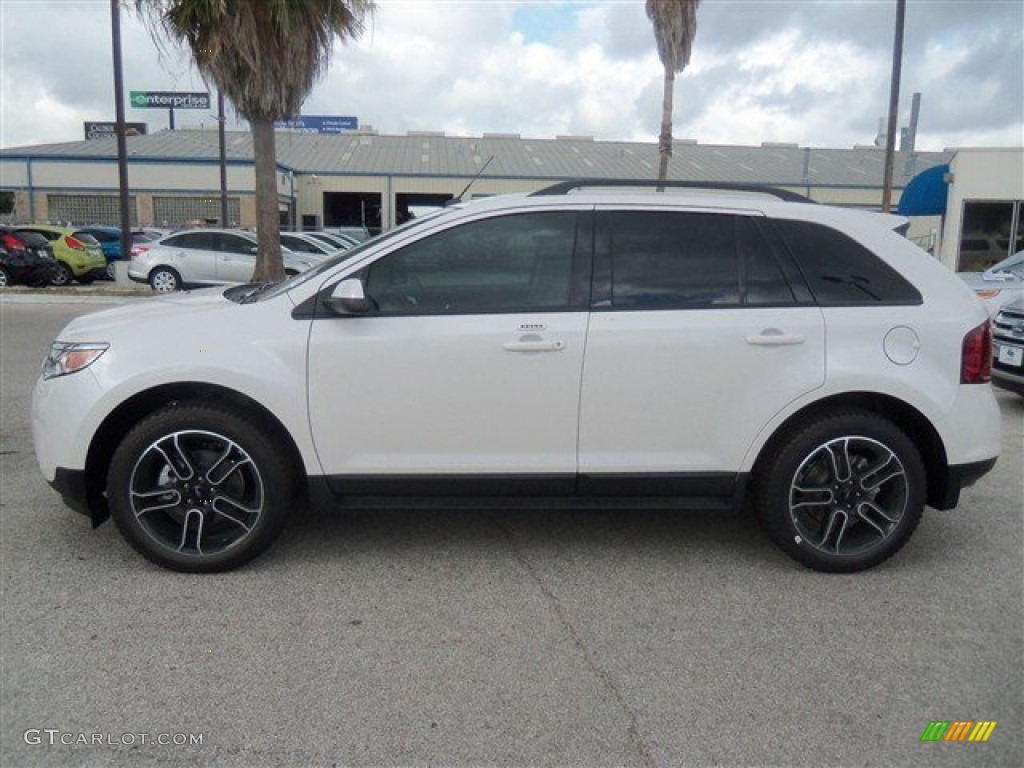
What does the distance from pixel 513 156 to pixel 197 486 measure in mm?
46718

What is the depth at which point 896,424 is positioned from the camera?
13.2ft

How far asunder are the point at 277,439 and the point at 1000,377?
702 centimetres

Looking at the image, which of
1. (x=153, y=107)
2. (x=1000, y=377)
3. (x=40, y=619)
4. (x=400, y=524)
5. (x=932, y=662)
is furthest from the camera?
(x=153, y=107)

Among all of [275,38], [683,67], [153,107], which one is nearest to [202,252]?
[275,38]

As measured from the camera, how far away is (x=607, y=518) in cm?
475

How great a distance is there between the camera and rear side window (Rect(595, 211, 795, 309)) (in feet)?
12.7

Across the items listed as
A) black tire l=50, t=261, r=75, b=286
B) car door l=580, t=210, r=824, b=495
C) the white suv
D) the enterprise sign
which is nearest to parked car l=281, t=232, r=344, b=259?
black tire l=50, t=261, r=75, b=286

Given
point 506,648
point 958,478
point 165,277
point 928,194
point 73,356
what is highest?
point 928,194

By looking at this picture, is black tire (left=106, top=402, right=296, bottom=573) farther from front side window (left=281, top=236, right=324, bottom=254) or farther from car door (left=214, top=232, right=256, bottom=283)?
front side window (left=281, top=236, right=324, bottom=254)

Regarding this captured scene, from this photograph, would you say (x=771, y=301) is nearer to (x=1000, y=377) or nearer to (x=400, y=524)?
(x=400, y=524)

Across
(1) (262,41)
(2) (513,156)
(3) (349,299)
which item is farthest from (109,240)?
(3) (349,299)

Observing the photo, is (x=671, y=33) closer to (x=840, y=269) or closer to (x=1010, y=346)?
(x=1010, y=346)

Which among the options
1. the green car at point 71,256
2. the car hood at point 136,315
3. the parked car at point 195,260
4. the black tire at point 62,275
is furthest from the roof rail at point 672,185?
the green car at point 71,256

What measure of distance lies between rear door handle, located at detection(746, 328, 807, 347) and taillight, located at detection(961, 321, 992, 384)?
2.55ft
